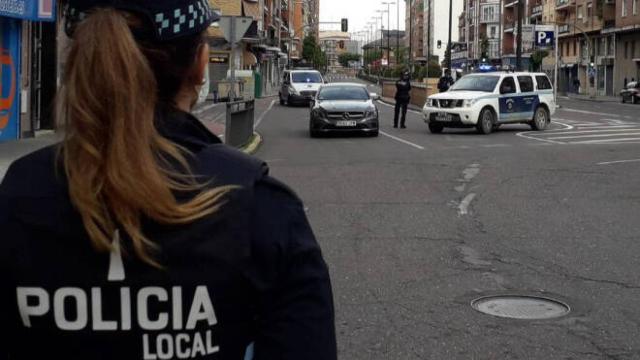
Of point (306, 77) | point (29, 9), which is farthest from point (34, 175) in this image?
point (306, 77)

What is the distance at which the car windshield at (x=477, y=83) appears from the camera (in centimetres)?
2636

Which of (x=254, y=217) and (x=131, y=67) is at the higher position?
(x=131, y=67)

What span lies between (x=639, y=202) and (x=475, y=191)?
227 centimetres

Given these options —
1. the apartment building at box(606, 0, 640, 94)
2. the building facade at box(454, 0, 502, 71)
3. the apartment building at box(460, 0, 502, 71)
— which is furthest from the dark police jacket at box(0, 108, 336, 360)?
→ the building facade at box(454, 0, 502, 71)

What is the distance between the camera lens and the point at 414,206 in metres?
11.5

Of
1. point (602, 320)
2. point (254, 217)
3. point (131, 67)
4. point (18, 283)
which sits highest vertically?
point (131, 67)

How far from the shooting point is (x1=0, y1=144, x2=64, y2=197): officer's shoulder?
1656 millimetres

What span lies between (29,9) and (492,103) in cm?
1325

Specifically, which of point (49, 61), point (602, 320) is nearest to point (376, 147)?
point (49, 61)

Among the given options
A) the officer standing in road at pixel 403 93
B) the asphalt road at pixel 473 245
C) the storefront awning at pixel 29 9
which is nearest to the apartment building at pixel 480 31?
the officer standing in road at pixel 403 93

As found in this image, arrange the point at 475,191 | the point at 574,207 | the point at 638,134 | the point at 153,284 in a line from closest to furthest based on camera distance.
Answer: the point at 153,284 → the point at 574,207 → the point at 475,191 → the point at 638,134

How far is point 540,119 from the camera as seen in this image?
2734 cm

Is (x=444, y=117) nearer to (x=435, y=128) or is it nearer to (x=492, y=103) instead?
(x=435, y=128)

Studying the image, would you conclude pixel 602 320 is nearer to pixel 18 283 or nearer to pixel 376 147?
pixel 18 283
